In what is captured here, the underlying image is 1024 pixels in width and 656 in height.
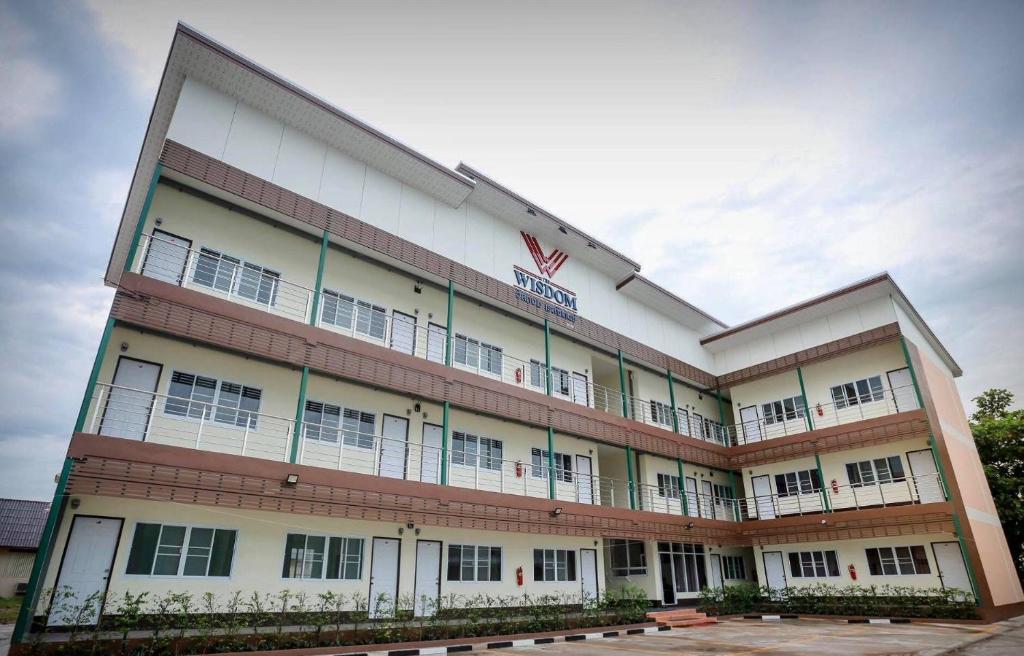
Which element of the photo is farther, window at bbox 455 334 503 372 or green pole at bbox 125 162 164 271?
window at bbox 455 334 503 372

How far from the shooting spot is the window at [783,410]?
24.5 m

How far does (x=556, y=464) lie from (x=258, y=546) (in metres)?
10.3

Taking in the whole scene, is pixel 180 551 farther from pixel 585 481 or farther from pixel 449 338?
pixel 585 481

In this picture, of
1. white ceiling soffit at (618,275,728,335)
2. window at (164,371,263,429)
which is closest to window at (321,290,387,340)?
window at (164,371,263,429)

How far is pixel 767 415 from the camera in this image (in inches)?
1010

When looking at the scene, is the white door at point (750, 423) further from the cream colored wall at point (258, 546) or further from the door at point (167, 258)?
the door at point (167, 258)

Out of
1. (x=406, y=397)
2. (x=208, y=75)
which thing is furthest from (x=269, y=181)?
(x=406, y=397)

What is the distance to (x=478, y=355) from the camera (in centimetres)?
1844

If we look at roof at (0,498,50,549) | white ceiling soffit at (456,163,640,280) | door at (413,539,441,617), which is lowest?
door at (413,539,441,617)

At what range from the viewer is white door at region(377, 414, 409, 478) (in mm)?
15438

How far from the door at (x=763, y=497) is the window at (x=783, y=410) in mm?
2478

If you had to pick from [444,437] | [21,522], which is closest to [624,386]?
[444,437]

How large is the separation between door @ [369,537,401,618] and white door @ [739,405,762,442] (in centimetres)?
1753

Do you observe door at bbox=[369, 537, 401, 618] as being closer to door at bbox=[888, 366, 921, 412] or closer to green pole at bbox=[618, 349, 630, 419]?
green pole at bbox=[618, 349, 630, 419]
